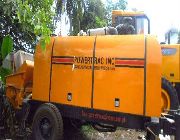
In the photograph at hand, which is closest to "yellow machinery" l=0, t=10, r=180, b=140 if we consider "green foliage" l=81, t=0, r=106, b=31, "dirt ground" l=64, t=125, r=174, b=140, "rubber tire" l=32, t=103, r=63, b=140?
"rubber tire" l=32, t=103, r=63, b=140

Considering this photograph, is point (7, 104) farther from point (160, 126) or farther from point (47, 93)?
point (160, 126)

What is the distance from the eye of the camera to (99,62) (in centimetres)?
639

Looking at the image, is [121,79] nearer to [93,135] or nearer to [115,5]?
[93,135]

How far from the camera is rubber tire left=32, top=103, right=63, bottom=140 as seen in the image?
265 inches

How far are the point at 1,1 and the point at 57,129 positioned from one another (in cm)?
295

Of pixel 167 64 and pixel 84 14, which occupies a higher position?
pixel 84 14

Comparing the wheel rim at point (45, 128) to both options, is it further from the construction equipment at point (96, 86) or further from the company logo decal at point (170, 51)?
the company logo decal at point (170, 51)

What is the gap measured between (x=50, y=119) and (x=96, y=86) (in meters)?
1.19

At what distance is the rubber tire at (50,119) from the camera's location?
6738mm

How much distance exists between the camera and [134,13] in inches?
372

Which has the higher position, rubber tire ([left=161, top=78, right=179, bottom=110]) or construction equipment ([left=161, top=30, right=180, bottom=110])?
construction equipment ([left=161, top=30, right=180, bottom=110])

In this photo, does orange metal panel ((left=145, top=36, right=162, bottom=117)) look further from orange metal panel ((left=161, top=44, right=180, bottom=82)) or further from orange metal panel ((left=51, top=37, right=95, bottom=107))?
orange metal panel ((left=161, top=44, right=180, bottom=82))

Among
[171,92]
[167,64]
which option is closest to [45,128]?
[171,92]

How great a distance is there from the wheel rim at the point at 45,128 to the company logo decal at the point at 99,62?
1.17 meters
